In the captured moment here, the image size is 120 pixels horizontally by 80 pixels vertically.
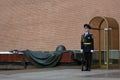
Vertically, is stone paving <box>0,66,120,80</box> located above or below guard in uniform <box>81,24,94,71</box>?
below

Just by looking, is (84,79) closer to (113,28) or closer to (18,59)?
(113,28)

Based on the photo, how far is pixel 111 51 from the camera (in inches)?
799

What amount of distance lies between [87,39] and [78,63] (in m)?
4.20

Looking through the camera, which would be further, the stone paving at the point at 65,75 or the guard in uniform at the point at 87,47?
the guard in uniform at the point at 87,47

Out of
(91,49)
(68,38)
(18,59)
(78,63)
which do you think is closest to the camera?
(91,49)

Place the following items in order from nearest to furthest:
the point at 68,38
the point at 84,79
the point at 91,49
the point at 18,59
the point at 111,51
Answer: the point at 84,79, the point at 91,49, the point at 111,51, the point at 18,59, the point at 68,38

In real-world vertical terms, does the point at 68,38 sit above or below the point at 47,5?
below

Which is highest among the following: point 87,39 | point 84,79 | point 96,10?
point 96,10

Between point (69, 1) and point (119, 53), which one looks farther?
point (69, 1)

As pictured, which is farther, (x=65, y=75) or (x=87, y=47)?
(x=87, y=47)

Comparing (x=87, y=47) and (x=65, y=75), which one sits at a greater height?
(x=87, y=47)

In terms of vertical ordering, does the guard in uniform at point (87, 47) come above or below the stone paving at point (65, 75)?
above

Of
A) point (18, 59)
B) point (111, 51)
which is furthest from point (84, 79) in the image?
point (18, 59)

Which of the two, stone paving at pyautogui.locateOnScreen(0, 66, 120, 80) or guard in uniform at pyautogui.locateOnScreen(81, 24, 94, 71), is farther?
guard in uniform at pyautogui.locateOnScreen(81, 24, 94, 71)
